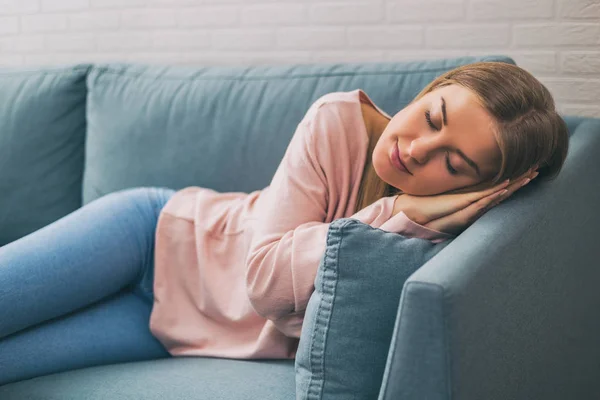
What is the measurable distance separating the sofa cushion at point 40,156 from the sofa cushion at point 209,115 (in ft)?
0.21

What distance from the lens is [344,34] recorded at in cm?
244

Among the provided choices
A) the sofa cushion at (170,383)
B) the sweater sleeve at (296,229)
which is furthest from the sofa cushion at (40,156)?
the sweater sleeve at (296,229)

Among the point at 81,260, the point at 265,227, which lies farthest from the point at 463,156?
the point at 81,260

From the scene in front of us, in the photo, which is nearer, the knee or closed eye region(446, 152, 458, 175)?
closed eye region(446, 152, 458, 175)

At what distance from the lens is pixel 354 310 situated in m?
1.31

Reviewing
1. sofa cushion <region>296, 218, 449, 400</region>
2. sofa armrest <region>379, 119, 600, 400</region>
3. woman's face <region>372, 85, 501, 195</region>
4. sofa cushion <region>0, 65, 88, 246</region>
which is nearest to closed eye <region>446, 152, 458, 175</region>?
Answer: woman's face <region>372, 85, 501, 195</region>

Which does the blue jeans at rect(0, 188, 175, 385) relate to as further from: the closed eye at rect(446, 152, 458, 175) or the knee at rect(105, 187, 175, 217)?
the closed eye at rect(446, 152, 458, 175)

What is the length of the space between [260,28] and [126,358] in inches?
47.3

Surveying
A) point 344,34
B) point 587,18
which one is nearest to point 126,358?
point 344,34

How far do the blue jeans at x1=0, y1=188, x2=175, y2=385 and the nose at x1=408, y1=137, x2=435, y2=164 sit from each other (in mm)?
733

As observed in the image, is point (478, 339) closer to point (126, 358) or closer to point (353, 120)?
point (353, 120)

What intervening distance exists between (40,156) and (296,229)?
1107 mm

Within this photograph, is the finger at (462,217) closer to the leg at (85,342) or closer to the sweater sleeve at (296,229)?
the sweater sleeve at (296,229)

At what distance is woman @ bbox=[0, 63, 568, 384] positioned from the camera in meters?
1.48
